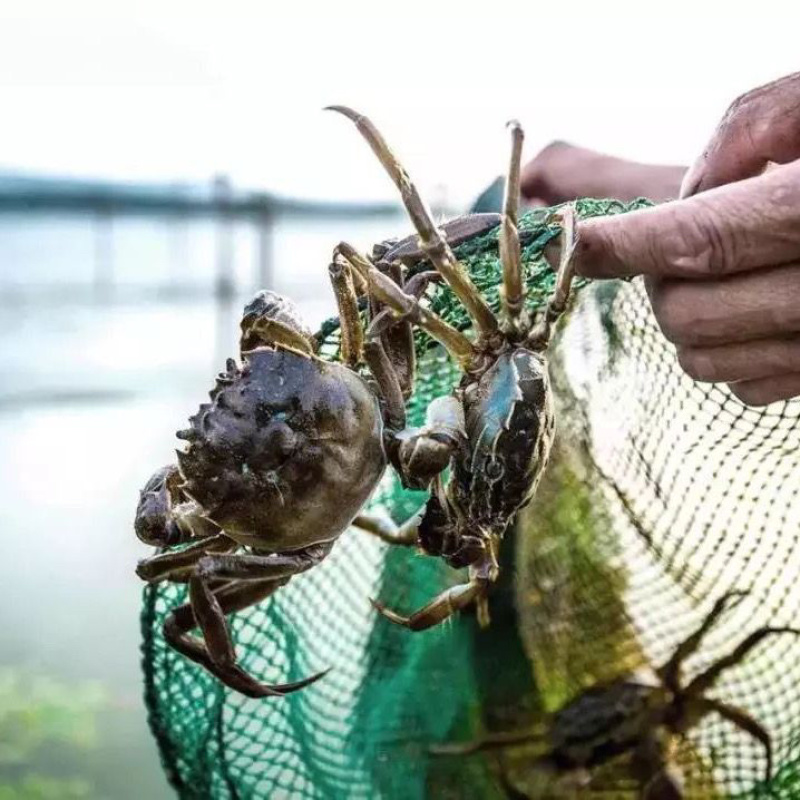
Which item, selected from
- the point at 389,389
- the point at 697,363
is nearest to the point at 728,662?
the point at 697,363

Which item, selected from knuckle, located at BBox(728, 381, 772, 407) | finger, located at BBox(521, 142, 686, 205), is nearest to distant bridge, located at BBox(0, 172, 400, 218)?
finger, located at BBox(521, 142, 686, 205)

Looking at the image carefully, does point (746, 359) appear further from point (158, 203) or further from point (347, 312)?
point (158, 203)

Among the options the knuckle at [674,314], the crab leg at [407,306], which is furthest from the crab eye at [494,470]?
the knuckle at [674,314]

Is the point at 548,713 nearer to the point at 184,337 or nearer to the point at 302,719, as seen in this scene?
the point at 302,719

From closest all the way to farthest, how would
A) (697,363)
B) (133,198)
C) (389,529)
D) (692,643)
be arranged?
(697,363), (389,529), (692,643), (133,198)

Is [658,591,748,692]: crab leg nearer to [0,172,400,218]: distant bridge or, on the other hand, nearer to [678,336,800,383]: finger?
[678,336,800,383]: finger

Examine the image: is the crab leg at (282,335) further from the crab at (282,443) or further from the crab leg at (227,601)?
the crab leg at (227,601)
